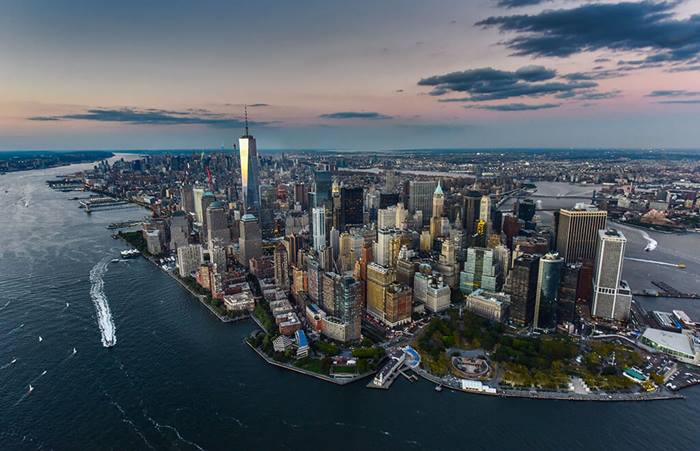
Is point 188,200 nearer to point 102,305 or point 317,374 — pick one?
point 102,305

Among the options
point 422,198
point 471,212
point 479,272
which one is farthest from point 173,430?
point 422,198

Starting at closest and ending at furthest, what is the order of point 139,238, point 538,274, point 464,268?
point 538,274, point 464,268, point 139,238

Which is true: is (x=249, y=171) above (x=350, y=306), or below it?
above

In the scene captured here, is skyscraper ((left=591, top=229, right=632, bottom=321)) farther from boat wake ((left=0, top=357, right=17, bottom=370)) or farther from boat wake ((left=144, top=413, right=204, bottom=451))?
boat wake ((left=0, top=357, right=17, bottom=370))

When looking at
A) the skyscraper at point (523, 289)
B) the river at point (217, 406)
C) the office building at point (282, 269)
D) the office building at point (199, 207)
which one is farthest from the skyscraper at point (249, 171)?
the skyscraper at point (523, 289)

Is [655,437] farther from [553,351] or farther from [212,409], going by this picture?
[212,409]

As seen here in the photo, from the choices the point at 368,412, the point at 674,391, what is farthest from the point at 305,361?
the point at 674,391

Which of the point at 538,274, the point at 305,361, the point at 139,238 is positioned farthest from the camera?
the point at 139,238
